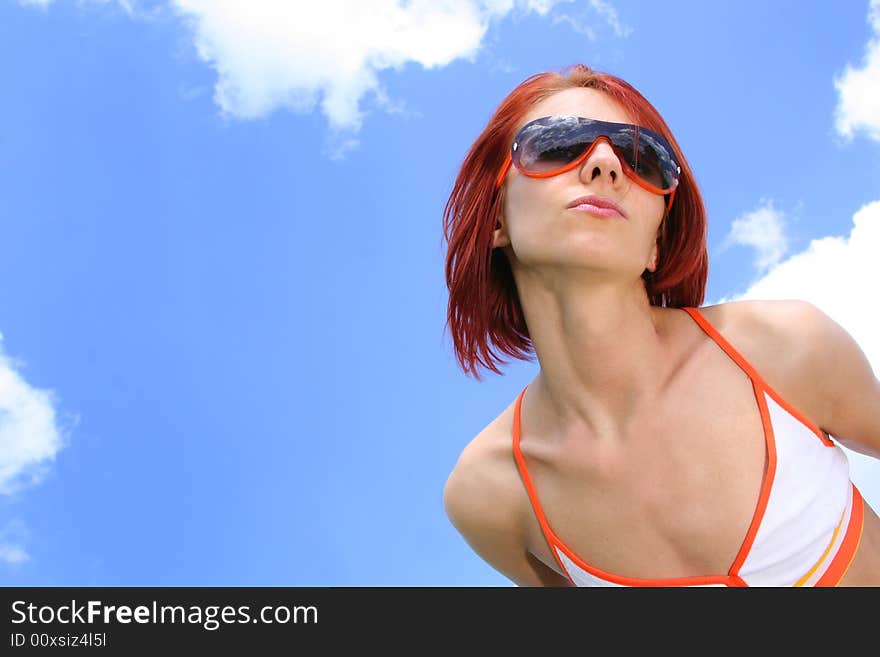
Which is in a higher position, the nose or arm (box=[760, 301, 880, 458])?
the nose

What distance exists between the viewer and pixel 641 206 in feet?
11.5

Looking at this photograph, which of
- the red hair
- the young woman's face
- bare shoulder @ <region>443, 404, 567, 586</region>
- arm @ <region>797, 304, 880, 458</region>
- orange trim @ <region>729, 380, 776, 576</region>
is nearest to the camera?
the young woman's face

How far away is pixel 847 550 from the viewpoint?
364 centimetres

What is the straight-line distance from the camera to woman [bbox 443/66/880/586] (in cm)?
346

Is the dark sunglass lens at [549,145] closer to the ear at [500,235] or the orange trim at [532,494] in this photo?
the ear at [500,235]

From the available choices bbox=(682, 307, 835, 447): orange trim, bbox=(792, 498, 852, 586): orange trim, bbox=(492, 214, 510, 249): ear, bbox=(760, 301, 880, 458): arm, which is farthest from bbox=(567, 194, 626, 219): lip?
bbox=(792, 498, 852, 586): orange trim

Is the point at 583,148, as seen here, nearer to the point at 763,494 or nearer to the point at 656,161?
the point at 656,161

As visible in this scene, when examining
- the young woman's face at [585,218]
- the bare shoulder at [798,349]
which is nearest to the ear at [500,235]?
the young woman's face at [585,218]

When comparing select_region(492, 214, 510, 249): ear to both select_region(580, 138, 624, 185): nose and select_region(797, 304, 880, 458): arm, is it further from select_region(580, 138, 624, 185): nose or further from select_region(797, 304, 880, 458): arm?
select_region(797, 304, 880, 458): arm

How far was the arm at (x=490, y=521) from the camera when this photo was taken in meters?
4.01

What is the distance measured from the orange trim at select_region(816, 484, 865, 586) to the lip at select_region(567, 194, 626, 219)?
67.8 inches
